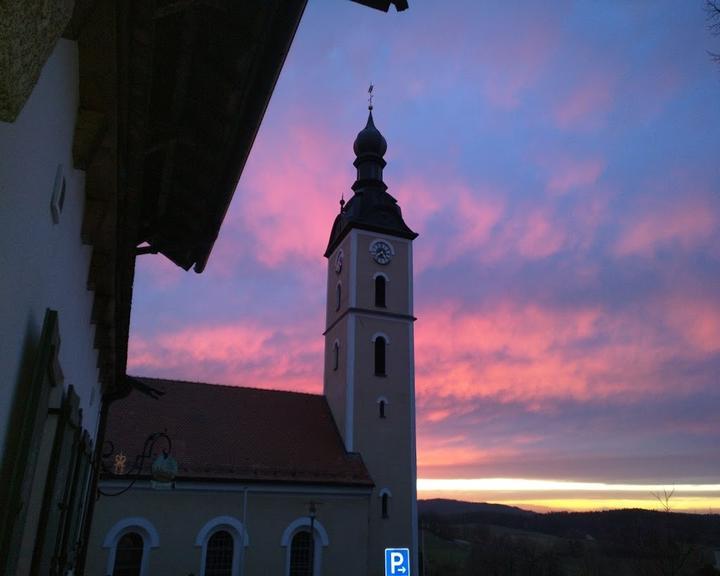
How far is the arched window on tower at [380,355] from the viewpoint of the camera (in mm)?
27141

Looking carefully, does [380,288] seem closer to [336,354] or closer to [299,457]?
[336,354]

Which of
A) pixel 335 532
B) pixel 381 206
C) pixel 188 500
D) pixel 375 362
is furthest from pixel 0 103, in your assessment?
pixel 381 206

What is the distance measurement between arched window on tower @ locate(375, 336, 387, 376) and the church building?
0.05 m

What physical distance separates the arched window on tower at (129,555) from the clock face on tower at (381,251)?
620 inches

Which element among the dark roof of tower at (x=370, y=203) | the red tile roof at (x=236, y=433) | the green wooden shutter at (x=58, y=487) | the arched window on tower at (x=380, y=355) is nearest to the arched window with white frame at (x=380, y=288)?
the arched window on tower at (x=380, y=355)

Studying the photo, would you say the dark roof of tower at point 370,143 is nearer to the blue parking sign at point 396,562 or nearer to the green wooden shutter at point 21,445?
the blue parking sign at point 396,562

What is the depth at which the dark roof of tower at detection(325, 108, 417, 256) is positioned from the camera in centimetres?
2978

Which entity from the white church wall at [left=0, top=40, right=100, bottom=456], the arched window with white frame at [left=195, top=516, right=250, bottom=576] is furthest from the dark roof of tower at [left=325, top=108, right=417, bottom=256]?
the white church wall at [left=0, top=40, right=100, bottom=456]

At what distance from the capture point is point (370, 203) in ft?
101

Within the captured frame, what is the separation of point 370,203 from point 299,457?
13425 mm

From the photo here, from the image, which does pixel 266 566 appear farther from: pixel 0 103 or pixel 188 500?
pixel 0 103

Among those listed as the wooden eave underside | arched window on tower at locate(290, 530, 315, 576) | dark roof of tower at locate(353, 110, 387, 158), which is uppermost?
dark roof of tower at locate(353, 110, 387, 158)

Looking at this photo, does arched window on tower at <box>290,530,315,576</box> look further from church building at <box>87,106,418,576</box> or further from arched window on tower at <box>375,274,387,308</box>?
arched window on tower at <box>375,274,387,308</box>

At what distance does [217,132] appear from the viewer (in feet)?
15.2
